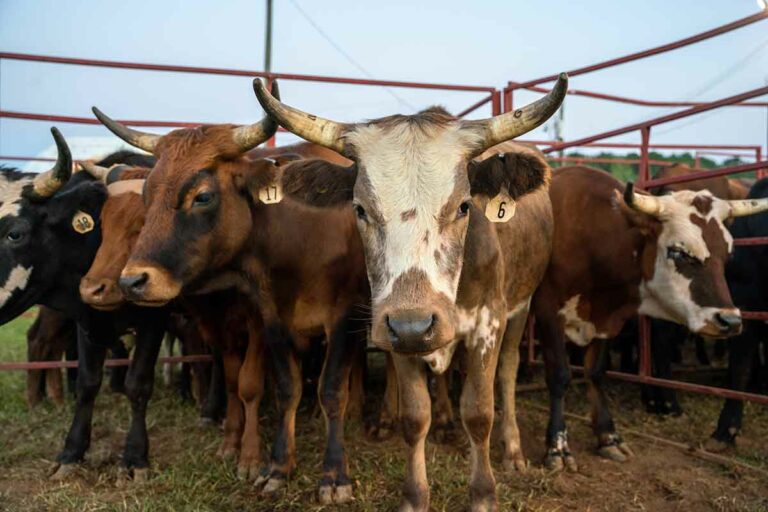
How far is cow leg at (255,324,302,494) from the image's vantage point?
149 inches

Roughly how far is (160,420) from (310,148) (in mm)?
2523

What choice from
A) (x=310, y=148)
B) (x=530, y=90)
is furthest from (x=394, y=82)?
(x=310, y=148)

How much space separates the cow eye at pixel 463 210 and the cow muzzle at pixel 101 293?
2.07 metres

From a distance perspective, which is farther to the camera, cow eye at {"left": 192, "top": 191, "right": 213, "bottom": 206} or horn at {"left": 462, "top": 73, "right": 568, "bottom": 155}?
cow eye at {"left": 192, "top": 191, "right": 213, "bottom": 206}

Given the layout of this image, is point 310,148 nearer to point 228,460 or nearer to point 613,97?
point 228,460

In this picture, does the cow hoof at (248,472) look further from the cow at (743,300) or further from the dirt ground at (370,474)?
the cow at (743,300)

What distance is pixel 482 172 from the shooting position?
10.5ft

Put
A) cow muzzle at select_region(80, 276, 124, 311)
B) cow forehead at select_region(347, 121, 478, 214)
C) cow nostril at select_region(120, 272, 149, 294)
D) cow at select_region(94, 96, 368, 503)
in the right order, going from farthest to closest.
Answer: cow muzzle at select_region(80, 276, 124, 311)
cow at select_region(94, 96, 368, 503)
cow nostril at select_region(120, 272, 149, 294)
cow forehead at select_region(347, 121, 478, 214)

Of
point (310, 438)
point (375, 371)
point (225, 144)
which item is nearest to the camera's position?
point (225, 144)

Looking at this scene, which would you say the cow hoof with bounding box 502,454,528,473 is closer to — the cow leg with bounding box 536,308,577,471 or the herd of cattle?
the herd of cattle

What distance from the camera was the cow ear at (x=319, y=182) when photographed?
333cm

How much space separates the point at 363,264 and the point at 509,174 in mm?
1150

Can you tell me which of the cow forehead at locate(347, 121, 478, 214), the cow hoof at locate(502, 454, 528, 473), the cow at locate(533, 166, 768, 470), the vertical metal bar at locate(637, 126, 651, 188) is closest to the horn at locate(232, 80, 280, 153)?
the cow forehead at locate(347, 121, 478, 214)

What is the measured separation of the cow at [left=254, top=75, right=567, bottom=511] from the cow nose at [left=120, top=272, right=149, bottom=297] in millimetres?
901
